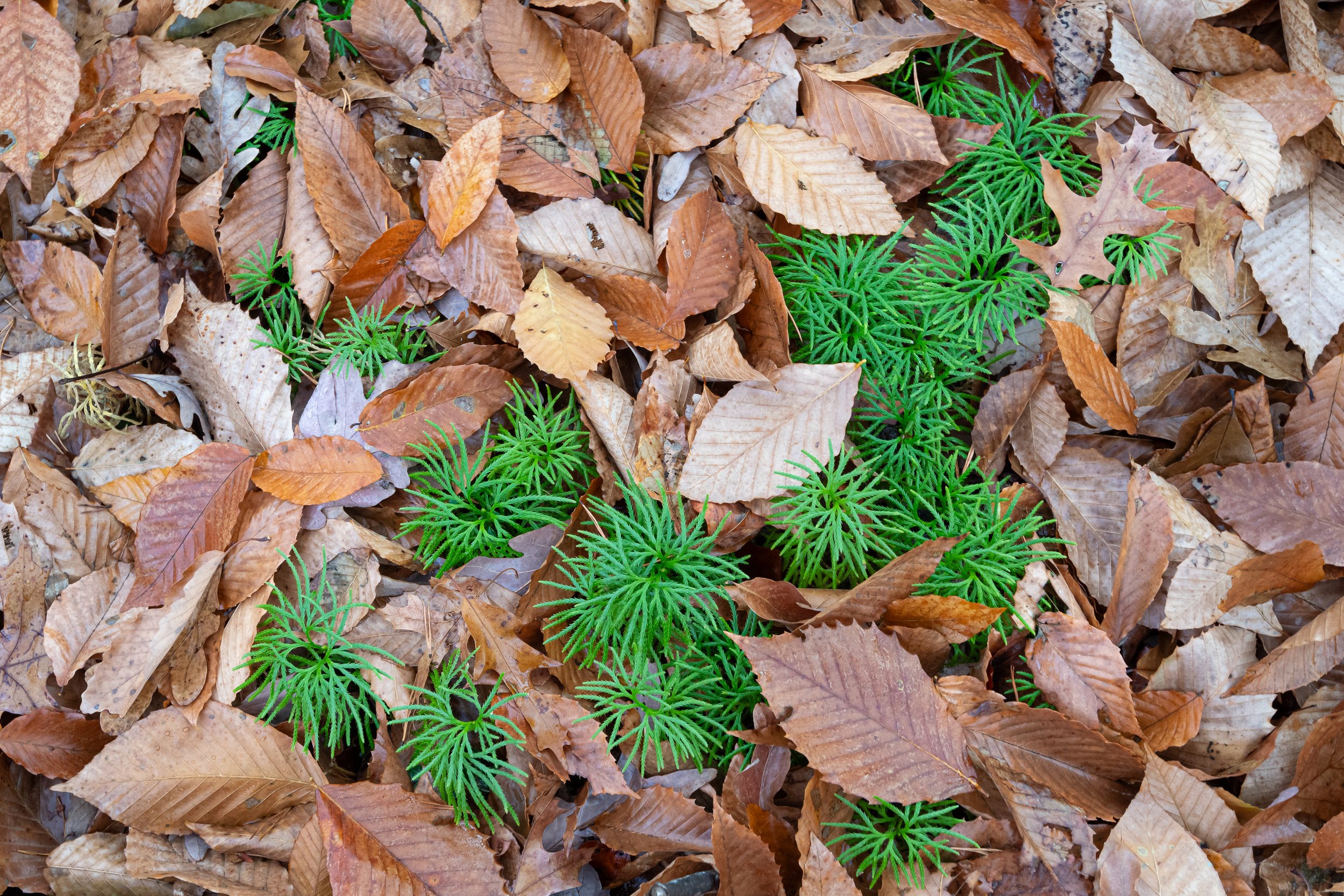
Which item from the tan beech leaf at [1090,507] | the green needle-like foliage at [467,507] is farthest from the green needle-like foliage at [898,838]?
the green needle-like foliage at [467,507]

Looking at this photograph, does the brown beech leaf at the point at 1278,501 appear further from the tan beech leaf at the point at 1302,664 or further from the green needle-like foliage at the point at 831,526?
the green needle-like foliage at the point at 831,526

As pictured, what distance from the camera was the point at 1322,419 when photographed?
2.09m

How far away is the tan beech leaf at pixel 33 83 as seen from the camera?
7.63 feet

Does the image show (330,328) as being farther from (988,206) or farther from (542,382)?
(988,206)

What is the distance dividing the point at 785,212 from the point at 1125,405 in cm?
102

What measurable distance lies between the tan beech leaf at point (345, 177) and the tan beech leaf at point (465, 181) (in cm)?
15

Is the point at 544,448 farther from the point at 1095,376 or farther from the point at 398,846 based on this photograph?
the point at 1095,376

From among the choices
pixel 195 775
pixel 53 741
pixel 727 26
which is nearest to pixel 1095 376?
pixel 727 26

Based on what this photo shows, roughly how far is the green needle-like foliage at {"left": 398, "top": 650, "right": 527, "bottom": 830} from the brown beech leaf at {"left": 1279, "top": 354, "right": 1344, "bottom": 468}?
2105 mm

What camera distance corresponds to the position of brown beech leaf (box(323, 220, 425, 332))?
2.20m

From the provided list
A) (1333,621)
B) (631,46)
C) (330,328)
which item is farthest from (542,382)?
(1333,621)

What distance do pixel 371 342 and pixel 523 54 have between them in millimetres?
904

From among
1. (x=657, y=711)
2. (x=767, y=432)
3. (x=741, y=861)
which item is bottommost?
(x=741, y=861)

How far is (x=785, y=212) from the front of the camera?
7.00 ft
